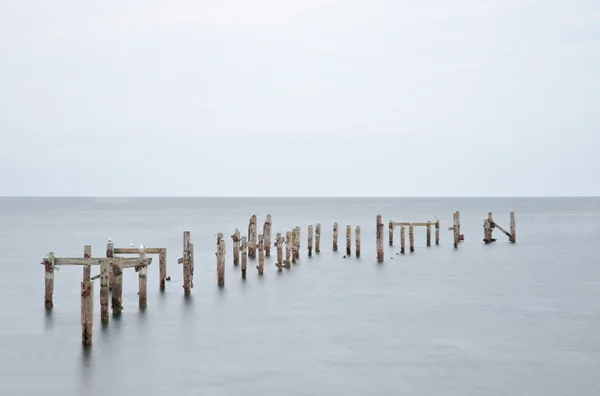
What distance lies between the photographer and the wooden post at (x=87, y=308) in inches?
661

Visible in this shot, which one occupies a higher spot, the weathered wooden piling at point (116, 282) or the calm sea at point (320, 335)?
the weathered wooden piling at point (116, 282)

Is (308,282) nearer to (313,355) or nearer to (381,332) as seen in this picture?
(381,332)

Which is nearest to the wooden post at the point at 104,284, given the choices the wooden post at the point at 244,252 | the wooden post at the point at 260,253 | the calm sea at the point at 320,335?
the calm sea at the point at 320,335

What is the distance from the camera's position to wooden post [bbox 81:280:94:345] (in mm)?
16781

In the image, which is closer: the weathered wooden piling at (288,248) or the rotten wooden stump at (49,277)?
the rotten wooden stump at (49,277)

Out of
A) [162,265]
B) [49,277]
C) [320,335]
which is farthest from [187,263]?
[320,335]

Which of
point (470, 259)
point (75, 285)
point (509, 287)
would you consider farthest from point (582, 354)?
point (470, 259)

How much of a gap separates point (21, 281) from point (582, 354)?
24911 mm

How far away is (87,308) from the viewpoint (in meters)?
17.0

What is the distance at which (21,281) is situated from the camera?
1324 inches

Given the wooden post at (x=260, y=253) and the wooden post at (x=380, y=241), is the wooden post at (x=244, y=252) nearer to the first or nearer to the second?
the wooden post at (x=260, y=253)

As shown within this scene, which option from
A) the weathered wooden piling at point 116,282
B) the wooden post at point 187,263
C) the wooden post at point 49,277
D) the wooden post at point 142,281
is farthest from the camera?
the wooden post at point 187,263

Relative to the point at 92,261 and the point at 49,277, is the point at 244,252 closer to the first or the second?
the point at 49,277

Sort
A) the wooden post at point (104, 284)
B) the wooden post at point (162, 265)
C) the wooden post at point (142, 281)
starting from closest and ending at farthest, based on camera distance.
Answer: the wooden post at point (104, 284), the wooden post at point (142, 281), the wooden post at point (162, 265)
